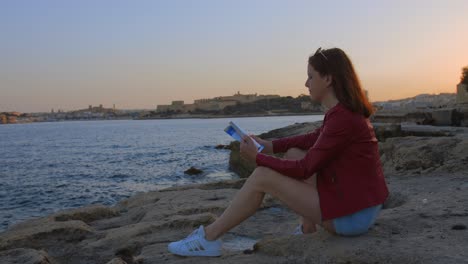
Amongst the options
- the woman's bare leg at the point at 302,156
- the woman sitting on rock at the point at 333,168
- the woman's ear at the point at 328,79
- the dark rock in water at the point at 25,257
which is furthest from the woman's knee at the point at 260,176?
the dark rock in water at the point at 25,257

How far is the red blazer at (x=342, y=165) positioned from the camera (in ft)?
10.4

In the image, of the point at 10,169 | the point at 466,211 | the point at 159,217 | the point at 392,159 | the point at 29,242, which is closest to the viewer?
the point at 466,211

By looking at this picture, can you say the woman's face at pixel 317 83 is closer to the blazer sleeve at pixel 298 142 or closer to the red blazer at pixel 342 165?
the red blazer at pixel 342 165

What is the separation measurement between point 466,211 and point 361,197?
1872 millimetres

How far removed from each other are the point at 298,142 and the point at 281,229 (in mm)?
1817

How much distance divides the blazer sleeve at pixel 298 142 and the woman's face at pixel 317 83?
519 millimetres

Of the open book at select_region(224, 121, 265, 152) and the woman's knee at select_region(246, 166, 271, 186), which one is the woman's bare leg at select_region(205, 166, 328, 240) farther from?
the open book at select_region(224, 121, 265, 152)

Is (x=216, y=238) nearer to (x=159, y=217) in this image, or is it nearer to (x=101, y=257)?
(x=101, y=257)

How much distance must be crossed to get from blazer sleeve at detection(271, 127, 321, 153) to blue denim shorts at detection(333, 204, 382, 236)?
74cm

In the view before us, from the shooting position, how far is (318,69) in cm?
335

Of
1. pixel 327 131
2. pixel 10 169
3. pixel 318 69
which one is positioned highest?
pixel 318 69

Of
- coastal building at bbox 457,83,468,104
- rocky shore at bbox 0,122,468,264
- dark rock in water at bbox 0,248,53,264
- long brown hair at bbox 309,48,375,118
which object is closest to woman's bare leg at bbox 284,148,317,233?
rocky shore at bbox 0,122,468,264

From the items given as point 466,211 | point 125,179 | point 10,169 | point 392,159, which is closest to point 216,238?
point 466,211

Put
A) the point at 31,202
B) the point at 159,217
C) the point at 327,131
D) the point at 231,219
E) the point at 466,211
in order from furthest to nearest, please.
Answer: the point at 31,202 < the point at 159,217 < the point at 466,211 < the point at 231,219 < the point at 327,131
